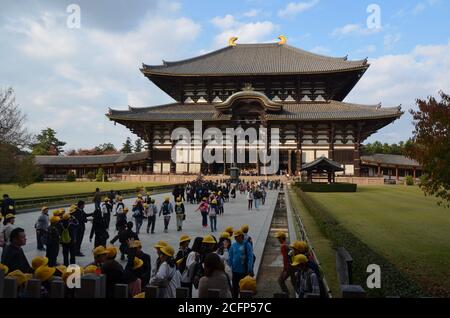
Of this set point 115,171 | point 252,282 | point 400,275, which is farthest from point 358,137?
point 252,282

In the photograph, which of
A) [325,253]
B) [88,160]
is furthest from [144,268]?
[88,160]

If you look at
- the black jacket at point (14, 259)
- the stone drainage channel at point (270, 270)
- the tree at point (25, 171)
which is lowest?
the stone drainage channel at point (270, 270)

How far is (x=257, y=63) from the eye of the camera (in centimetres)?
5747

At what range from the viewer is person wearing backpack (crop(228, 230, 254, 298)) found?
700cm

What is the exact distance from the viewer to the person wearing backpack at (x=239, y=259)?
23.0 ft

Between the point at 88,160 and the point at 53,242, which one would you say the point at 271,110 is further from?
the point at 53,242

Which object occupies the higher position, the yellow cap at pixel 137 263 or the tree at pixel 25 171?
the tree at pixel 25 171

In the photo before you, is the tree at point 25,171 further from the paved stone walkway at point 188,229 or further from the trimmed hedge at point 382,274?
the trimmed hedge at point 382,274

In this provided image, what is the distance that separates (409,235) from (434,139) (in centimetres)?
593

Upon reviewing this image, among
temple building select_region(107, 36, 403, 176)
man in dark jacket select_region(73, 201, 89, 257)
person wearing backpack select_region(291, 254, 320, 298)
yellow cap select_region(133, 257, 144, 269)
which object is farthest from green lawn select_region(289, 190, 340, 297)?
temple building select_region(107, 36, 403, 176)

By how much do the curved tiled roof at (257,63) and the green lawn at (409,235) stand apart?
32.4 m

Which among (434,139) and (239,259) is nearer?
(239,259)

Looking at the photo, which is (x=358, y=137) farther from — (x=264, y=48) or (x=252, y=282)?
(x=252, y=282)

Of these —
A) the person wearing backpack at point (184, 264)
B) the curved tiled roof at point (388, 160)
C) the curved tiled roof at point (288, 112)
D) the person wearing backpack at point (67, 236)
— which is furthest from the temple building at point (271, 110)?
the person wearing backpack at point (184, 264)
